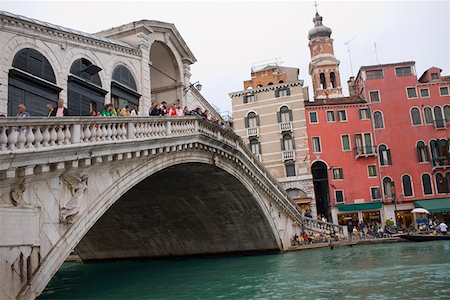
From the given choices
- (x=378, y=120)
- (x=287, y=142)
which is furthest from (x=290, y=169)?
(x=378, y=120)

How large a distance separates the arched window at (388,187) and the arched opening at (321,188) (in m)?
3.74

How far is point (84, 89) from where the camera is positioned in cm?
1191

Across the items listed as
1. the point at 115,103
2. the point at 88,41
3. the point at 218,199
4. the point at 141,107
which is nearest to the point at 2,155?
the point at 88,41

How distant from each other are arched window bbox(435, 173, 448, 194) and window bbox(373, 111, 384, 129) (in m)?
4.89

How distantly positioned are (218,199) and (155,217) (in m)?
3.44

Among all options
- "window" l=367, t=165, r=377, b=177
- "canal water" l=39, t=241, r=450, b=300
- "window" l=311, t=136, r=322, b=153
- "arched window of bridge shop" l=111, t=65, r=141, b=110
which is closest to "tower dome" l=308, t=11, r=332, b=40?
"window" l=311, t=136, r=322, b=153

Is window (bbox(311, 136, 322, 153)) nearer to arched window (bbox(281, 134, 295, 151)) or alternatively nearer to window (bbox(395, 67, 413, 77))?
arched window (bbox(281, 134, 295, 151))

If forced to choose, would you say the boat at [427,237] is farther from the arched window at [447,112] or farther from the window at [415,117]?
the arched window at [447,112]

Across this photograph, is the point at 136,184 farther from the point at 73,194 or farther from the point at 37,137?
the point at 37,137

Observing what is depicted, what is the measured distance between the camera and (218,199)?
19875 millimetres

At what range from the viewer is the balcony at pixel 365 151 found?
2961 centimetres

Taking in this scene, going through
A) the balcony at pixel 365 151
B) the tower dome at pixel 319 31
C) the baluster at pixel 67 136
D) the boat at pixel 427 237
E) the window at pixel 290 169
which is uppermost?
the tower dome at pixel 319 31

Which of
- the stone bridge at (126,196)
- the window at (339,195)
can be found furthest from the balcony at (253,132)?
the stone bridge at (126,196)

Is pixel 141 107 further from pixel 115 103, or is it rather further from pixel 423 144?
pixel 423 144
